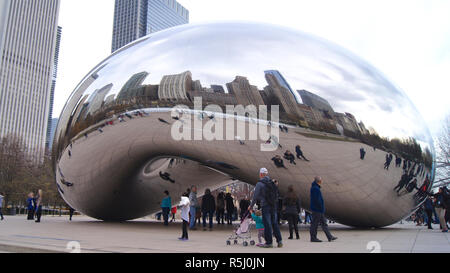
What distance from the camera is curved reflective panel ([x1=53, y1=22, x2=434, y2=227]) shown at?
872cm

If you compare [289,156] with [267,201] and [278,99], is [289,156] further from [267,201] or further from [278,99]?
[267,201]

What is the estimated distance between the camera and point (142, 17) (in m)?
176

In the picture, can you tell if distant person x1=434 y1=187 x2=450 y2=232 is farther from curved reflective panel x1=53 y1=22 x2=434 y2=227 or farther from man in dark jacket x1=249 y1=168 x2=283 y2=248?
man in dark jacket x1=249 y1=168 x2=283 y2=248

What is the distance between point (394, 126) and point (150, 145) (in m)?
6.29

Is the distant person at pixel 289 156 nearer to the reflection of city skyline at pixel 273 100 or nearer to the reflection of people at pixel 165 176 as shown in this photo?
the reflection of city skyline at pixel 273 100

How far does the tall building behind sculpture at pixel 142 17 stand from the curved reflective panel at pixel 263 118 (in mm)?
173497

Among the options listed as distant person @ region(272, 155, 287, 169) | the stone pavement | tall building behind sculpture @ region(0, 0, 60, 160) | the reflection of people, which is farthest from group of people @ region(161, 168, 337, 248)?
tall building behind sculpture @ region(0, 0, 60, 160)

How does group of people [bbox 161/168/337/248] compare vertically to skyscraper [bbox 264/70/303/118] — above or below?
below

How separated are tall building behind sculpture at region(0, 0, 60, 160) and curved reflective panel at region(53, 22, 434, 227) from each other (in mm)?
115630

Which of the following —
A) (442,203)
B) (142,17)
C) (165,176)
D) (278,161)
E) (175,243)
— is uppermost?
(142,17)

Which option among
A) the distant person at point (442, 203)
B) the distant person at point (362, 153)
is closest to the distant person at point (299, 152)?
the distant person at point (362, 153)

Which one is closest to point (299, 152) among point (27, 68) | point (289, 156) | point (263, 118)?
point (289, 156)

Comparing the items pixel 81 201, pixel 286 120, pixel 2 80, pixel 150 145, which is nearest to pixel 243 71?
pixel 286 120

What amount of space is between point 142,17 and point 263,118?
181m
